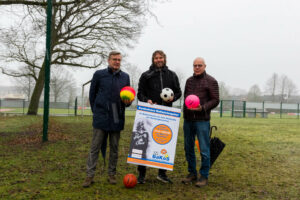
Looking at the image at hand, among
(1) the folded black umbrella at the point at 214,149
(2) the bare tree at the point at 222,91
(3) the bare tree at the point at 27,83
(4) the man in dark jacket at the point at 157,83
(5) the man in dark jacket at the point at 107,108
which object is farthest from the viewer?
(2) the bare tree at the point at 222,91

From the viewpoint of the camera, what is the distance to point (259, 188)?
3.96 m

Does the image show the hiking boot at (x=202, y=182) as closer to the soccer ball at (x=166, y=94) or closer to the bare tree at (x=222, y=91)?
the soccer ball at (x=166, y=94)

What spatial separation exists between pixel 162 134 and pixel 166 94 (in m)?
0.65

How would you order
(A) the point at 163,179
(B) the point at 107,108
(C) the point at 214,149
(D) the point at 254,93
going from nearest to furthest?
(B) the point at 107,108, (A) the point at 163,179, (C) the point at 214,149, (D) the point at 254,93

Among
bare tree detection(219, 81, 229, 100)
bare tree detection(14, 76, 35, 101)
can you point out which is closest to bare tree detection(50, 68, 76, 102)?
bare tree detection(14, 76, 35, 101)

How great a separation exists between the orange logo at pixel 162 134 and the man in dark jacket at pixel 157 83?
0.39m

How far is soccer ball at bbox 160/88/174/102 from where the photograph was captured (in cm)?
394

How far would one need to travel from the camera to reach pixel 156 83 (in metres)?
4.07

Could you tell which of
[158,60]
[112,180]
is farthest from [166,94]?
[112,180]

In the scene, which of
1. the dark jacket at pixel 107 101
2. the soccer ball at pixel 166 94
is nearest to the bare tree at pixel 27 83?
the dark jacket at pixel 107 101

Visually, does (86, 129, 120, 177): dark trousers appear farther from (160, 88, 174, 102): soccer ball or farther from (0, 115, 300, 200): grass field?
(160, 88, 174, 102): soccer ball

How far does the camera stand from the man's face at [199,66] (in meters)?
4.00

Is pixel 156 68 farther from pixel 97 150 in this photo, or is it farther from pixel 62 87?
pixel 62 87

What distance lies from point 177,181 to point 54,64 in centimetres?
1777
